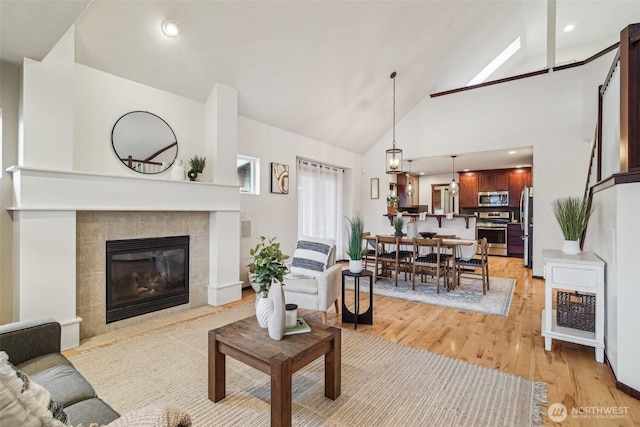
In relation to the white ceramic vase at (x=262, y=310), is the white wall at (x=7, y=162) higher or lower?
higher

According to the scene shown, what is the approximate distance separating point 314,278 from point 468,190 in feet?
24.5

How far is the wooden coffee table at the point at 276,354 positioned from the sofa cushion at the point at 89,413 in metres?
0.67

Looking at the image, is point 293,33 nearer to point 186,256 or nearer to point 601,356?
point 186,256

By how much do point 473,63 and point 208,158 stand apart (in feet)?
17.7

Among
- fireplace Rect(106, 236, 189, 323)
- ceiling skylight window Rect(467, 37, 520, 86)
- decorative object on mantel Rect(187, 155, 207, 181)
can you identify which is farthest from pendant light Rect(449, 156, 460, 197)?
fireplace Rect(106, 236, 189, 323)

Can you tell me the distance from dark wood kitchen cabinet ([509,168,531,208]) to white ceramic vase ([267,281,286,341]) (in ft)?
28.5

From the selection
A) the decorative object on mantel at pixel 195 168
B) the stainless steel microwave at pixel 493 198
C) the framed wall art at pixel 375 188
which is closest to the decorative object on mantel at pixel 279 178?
the decorative object on mantel at pixel 195 168

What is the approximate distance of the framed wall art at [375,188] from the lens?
7.28 metres

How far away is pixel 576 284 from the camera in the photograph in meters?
2.43

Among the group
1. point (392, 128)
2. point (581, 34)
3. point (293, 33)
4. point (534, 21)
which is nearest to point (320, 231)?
point (392, 128)

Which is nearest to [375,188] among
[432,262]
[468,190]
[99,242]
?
[432,262]

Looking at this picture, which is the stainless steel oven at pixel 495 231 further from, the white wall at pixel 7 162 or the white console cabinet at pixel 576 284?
the white wall at pixel 7 162

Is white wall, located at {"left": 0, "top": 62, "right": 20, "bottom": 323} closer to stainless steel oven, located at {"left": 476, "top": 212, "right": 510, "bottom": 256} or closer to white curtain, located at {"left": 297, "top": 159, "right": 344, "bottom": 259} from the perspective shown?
white curtain, located at {"left": 297, "top": 159, "right": 344, "bottom": 259}

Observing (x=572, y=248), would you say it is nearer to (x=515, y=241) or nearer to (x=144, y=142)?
(x=144, y=142)
